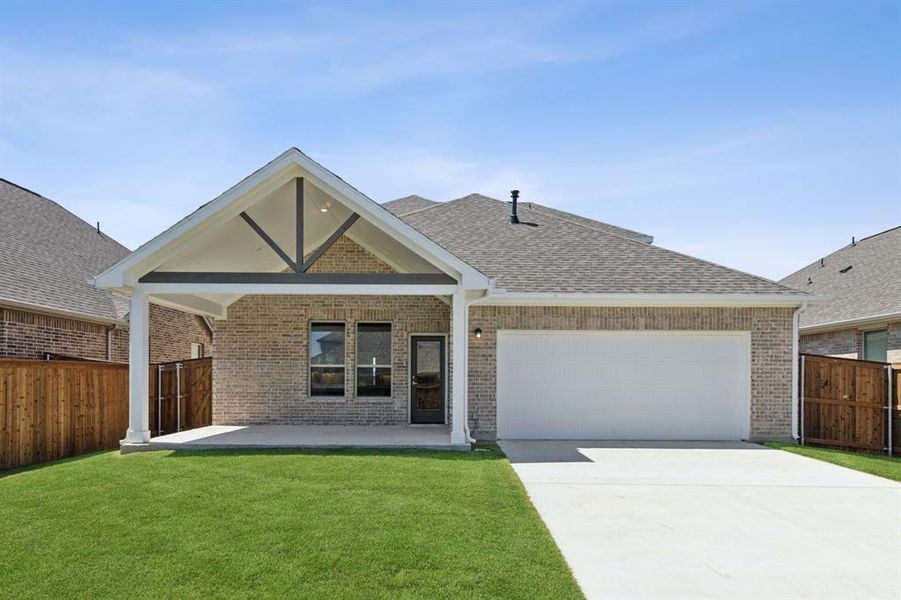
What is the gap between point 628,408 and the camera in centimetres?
1222

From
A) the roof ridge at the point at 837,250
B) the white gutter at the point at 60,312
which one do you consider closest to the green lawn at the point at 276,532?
the white gutter at the point at 60,312

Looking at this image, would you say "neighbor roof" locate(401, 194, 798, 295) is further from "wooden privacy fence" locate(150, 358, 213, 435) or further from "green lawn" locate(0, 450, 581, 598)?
"wooden privacy fence" locate(150, 358, 213, 435)

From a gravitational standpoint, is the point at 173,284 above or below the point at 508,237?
below

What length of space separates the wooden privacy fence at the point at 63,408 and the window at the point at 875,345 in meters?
15.8

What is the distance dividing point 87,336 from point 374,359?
6.49 meters

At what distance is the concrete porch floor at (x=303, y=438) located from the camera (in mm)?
10547

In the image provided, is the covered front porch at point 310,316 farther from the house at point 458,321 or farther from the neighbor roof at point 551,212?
the neighbor roof at point 551,212

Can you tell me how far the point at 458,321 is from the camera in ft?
34.9

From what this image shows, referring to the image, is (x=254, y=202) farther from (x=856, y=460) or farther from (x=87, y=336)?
(x=856, y=460)

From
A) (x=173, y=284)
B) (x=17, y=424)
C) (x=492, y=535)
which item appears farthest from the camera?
(x=173, y=284)

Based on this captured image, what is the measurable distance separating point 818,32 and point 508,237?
7.18 m

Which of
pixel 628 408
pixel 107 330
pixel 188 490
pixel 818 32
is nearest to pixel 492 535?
pixel 188 490

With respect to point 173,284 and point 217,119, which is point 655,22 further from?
point 173,284

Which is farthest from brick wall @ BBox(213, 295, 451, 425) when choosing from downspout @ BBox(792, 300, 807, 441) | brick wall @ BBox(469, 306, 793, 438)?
downspout @ BBox(792, 300, 807, 441)
